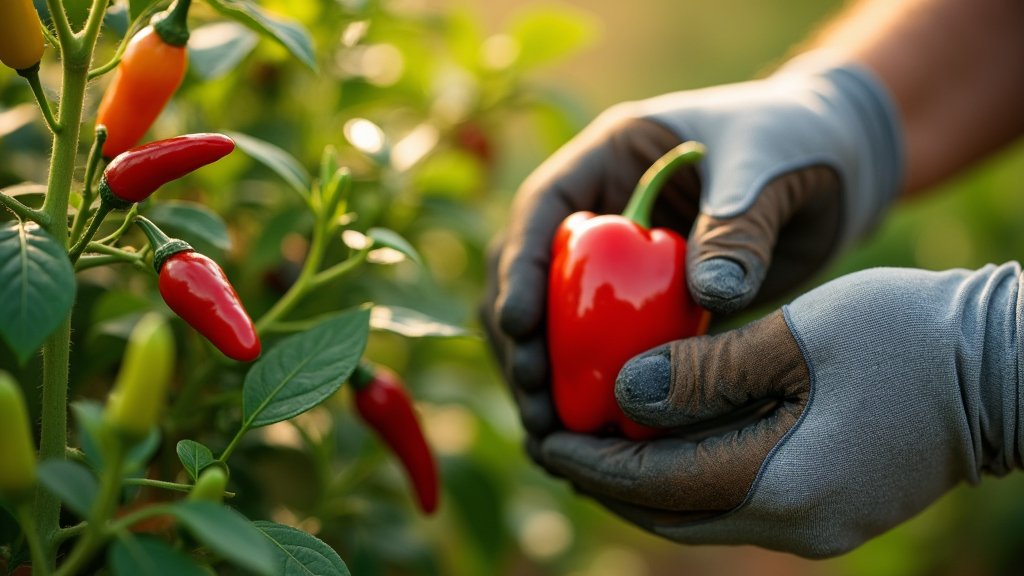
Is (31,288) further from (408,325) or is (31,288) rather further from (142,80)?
(408,325)

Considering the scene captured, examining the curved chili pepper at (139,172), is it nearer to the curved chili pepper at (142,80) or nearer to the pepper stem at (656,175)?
the curved chili pepper at (142,80)

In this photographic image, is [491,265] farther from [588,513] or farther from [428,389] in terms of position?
[588,513]

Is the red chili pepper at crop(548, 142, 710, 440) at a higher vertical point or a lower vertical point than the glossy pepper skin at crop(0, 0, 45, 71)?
lower

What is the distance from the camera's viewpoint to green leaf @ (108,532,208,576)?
21.7 inches

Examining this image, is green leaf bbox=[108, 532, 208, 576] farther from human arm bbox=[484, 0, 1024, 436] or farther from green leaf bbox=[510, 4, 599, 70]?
green leaf bbox=[510, 4, 599, 70]

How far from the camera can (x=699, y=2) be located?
564 centimetres

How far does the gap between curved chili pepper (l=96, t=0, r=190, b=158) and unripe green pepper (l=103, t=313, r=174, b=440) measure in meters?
0.34

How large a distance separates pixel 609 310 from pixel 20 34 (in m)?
0.64

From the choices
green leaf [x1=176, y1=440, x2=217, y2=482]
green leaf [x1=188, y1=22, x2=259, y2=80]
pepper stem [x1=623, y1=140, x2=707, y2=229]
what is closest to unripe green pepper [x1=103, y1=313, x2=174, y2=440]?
green leaf [x1=176, y1=440, x2=217, y2=482]

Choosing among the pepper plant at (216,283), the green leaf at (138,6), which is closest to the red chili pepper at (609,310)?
the pepper plant at (216,283)

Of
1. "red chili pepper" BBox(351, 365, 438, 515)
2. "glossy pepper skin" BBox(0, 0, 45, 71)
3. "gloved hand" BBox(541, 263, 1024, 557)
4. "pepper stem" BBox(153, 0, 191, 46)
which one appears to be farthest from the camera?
"red chili pepper" BBox(351, 365, 438, 515)

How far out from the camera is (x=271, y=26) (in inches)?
33.4

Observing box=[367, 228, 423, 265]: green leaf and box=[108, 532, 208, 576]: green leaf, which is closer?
box=[108, 532, 208, 576]: green leaf

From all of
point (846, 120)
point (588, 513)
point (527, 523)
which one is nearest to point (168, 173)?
point (846, 120)
